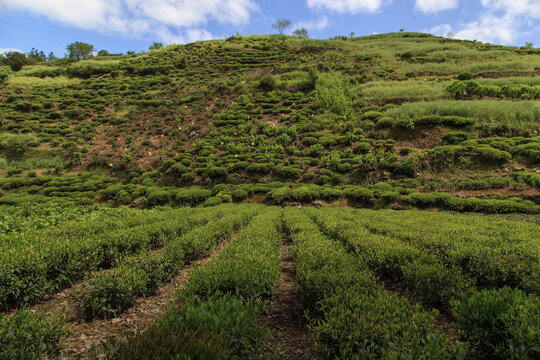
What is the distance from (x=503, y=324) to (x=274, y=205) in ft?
50.8

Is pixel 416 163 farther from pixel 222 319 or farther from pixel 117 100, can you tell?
pixel 117 100

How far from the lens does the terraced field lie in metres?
2.37

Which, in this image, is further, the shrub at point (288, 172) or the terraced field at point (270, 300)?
the shrub at point (288, 172)

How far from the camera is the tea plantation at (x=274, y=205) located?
2.71m

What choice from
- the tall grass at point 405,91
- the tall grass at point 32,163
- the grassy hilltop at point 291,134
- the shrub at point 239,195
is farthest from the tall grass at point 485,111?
the tall grass at point 32,163

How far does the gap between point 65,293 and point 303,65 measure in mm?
51107

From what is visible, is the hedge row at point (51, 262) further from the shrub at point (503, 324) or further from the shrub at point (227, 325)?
the shrub at point (503, 324)

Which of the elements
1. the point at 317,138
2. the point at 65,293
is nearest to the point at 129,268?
the point at 65,293

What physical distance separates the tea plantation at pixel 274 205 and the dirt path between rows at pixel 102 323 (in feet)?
0.13

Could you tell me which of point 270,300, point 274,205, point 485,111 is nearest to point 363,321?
point 270,300

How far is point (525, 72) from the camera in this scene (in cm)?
3303

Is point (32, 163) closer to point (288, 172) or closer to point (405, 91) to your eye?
point (288, 172)

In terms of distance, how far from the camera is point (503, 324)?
102 inches

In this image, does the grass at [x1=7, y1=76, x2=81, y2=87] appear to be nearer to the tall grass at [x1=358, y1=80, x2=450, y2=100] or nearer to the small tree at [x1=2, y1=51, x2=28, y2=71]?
the small tree at [x1=2, y1=51, x2=28, y2=71]
